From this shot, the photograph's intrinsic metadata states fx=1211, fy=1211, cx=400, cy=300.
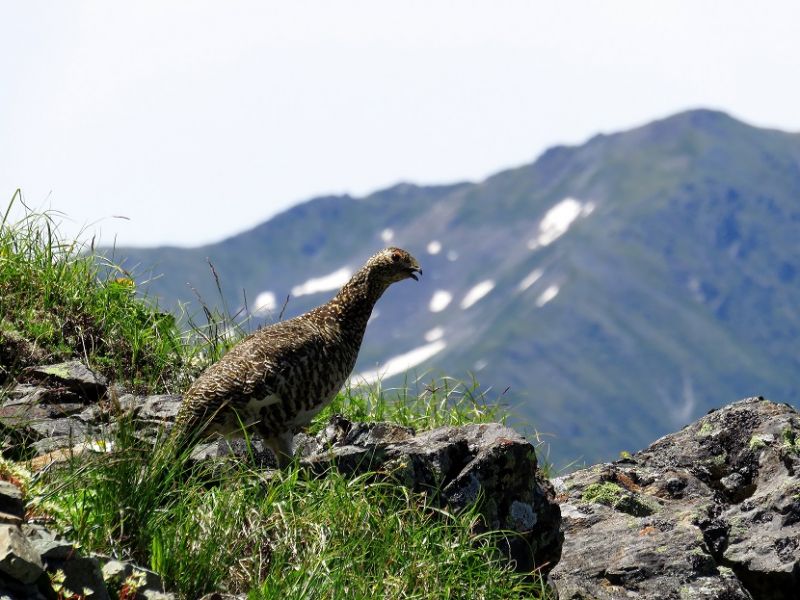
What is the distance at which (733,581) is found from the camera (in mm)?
9711

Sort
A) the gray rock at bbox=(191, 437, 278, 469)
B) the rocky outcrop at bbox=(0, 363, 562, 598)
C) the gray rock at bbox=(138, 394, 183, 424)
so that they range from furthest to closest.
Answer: the gray rock at bbox=(138, 394, 183, 424)
the gray rock at bbox=(191, 437, 278, 469)
the rocky outcrop at bbox=(0, 363, 562, 598)

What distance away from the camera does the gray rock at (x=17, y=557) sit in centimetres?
608

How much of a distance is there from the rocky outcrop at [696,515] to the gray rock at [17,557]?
187 inches

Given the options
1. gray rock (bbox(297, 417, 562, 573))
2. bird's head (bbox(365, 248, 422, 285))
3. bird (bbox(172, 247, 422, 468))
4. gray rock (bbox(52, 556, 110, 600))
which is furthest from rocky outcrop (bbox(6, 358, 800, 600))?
bird's head (bbox(365, 248, 422, 285))

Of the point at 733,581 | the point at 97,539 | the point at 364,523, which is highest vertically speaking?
the point at 97,539

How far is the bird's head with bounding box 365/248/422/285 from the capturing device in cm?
1155

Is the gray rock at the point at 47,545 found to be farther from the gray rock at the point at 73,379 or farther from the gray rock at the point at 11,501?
the gray rock at the point at 73,379

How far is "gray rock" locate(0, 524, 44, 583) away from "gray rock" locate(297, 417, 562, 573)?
3.45 meters

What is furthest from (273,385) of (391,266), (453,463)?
(391,266)

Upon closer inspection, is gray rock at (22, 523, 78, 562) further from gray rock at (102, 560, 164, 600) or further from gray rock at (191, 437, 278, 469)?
gray rock at (191, 437, 278, 469)

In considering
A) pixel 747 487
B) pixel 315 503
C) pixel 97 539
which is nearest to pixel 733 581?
pixel 747 487

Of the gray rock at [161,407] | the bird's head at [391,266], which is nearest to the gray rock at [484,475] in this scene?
the gray rock at [161,407]

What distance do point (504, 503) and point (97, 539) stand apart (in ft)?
11.8

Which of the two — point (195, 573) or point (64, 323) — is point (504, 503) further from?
point (64, 323)
